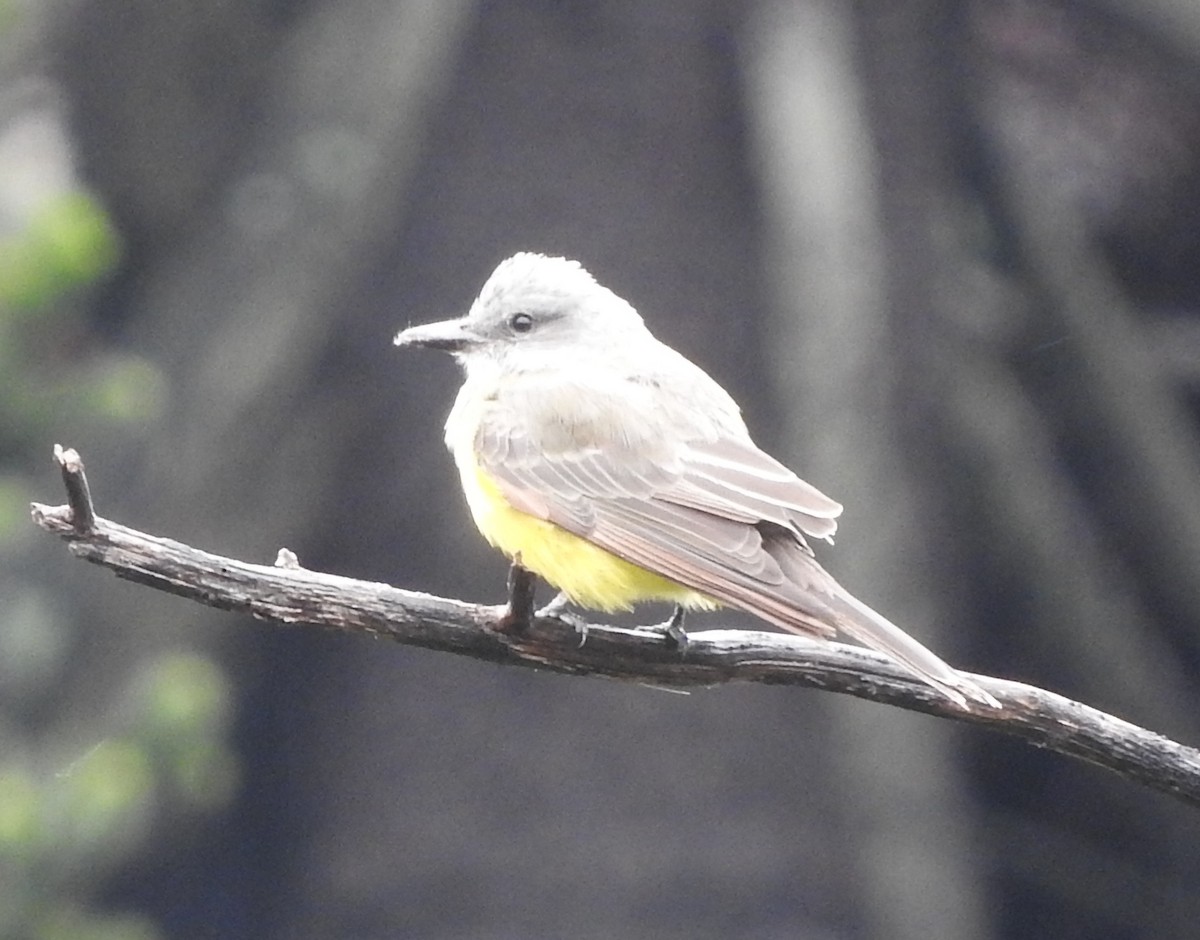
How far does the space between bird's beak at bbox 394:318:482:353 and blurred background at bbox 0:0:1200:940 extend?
125cm

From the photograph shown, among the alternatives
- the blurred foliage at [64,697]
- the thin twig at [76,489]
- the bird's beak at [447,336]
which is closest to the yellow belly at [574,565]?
the bird's beak at [447,336]

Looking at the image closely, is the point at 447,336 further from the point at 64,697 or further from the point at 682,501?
the point at 64,697

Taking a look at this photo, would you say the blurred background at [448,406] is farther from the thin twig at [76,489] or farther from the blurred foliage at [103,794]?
the thin twig at [76,489]

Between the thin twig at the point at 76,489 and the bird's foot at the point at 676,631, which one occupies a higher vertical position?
the bird's foot at the point at 676,631

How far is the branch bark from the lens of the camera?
312 centimetres

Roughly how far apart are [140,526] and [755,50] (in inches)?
98.9

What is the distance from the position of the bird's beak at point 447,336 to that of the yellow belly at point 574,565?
0.60 m

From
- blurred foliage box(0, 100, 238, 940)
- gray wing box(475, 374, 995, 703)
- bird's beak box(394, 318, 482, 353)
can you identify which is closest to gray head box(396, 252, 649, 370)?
bird's beak box(394, 318, 482, 353)

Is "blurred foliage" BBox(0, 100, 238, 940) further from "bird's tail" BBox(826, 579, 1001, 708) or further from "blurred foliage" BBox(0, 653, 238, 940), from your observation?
"bird's tail" BBox(826, 579, 1001, 708)

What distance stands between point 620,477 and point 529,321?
2.46 feet

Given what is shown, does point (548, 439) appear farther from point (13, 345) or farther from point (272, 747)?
point (272, 747)

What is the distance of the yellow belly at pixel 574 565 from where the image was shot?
3723 mm

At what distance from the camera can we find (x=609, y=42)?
633cm

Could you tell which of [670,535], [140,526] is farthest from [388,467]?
[670,535]
